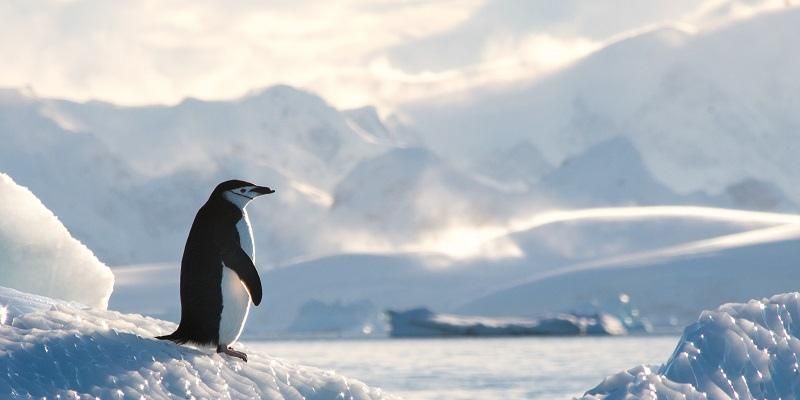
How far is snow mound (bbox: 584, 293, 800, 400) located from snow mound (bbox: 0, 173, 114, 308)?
3347 mm

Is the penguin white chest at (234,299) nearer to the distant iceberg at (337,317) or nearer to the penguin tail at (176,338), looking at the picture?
the penguin tail at (176,338)

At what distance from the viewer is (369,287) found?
88.7 m

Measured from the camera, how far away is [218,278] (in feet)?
23.7

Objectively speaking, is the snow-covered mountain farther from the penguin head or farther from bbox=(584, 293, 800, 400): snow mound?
the penguin head

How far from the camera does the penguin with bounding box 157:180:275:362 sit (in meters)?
7.14

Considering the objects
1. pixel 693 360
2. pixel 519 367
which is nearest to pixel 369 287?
pixel 519 367

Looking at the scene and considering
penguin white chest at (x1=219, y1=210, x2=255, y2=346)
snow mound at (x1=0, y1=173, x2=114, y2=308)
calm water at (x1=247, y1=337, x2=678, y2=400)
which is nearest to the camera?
penguin white chest at (x1=219, y1=210, x2=255, y2=346)

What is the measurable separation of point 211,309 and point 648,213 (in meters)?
99.9

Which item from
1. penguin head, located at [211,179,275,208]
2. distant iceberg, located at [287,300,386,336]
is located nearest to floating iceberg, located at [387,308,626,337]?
distant iceberg, located at [287,300,386,336]

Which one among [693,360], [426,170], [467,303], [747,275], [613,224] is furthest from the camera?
[426,170]

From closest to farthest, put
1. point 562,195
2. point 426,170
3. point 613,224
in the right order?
1. point 613,224
2. point 426,170
3. point 562,195

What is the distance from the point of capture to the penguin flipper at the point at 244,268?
7199 millimetres

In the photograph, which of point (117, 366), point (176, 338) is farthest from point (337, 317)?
point (117, 366)

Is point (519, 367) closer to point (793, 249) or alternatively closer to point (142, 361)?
point (142, 361)
